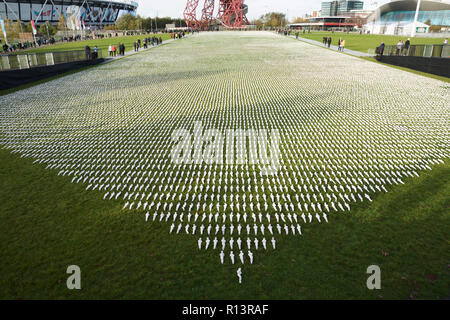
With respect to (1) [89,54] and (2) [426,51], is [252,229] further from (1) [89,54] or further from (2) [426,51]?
(1) [89,54]

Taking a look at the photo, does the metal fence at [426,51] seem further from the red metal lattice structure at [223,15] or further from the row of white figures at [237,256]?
the red metal lattice structure at [223,15]

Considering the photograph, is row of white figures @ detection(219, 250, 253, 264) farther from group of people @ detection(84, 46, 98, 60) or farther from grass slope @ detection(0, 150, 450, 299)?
group of people @ detection(84, 46, 98, 60)

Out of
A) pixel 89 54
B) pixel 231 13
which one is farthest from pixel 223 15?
pixel 89 54

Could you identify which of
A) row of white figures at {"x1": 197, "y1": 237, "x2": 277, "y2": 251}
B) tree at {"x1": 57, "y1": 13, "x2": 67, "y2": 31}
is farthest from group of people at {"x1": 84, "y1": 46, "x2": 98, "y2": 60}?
tree at {"x1": 57, "y1": 13, "x2": 67, "y2": 31}

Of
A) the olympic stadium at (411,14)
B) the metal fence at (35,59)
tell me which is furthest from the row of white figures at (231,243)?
the olympic stadium at (411,14)

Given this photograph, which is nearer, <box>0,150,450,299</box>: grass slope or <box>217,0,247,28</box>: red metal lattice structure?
<box>0,150,450,299</box>: grass slope

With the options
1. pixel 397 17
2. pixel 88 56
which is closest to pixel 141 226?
pixel 88 56
